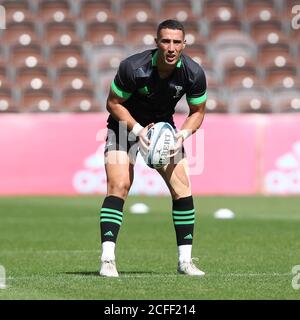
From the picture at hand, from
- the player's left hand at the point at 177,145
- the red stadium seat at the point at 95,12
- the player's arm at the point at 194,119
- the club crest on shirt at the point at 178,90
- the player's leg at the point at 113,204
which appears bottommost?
the player's leg at the point at 113,204

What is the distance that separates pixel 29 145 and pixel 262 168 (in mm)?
4650

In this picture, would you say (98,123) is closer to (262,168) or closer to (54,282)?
(262,168)

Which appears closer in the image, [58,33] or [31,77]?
[31,77]

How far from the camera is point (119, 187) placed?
30.6 ft

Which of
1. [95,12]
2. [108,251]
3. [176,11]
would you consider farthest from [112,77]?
[108,251]

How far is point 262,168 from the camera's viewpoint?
2158 cm

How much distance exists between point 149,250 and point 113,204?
9.76 ft

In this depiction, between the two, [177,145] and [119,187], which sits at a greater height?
[177,145]

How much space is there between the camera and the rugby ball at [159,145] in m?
9.19

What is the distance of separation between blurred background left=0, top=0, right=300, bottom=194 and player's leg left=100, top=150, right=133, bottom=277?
37.8 feet

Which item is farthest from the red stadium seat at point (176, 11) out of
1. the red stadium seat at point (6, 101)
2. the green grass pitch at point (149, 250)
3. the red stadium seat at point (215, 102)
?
the green grass pitch at point (149, 250)

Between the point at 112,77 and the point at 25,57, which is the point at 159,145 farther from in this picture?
the point at 25,57

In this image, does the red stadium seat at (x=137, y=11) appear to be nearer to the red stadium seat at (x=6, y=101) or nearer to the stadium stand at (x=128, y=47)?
the stadium stand at (x=128, y=47)

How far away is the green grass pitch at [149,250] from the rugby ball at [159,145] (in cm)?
100
